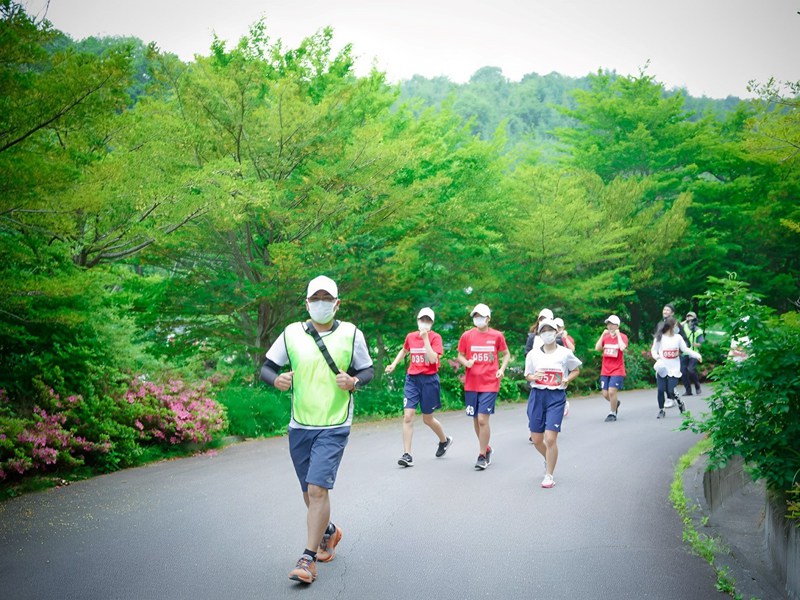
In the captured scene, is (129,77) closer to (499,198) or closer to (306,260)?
(306,260)

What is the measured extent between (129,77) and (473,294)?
13092 millimetres

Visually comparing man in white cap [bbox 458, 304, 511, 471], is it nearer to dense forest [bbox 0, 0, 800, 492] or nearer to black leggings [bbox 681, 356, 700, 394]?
dense forest [bbox 0, 0, 800, 492]

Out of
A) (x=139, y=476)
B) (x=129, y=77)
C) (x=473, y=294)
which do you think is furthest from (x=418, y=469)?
(x=473, y=294)

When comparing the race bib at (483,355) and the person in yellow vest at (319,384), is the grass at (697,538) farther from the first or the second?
the person in yellow vest at (319,384)

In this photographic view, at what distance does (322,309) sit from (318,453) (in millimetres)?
1065

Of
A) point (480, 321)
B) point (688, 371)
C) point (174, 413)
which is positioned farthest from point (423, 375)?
point (688, 371)

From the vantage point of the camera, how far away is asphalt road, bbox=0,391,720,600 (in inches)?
229

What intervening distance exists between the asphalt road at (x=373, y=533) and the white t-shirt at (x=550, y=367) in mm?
1186

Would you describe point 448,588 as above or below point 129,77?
below

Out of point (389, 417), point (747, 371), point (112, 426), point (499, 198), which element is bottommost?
point (389, 417)

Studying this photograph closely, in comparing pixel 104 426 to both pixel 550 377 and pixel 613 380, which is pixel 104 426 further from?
pixel 613 380

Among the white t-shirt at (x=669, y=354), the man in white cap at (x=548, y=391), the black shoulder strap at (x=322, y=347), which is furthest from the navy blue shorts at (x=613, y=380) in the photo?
the black shoulder strap at (x=322, y=347)

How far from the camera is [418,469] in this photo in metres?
10.8

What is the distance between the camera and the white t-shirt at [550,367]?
9758 mm
